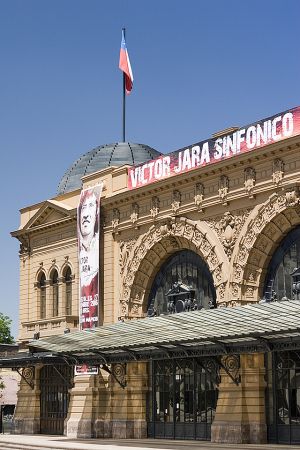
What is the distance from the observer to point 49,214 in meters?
59.8

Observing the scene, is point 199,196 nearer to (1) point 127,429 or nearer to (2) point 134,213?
(2) point 134,213

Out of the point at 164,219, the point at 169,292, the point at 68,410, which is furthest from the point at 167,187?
the point at 68,410

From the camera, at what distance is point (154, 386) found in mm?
49406

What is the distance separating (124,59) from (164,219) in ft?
55.8

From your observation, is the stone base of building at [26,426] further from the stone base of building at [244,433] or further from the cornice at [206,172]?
the stone base of building at [244,433]

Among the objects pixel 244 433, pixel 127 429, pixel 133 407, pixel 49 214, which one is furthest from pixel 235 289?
pixel 49 214

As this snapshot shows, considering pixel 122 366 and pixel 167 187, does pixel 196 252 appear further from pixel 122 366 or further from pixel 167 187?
pixel 122 366

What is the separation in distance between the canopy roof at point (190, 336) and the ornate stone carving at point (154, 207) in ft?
23.6

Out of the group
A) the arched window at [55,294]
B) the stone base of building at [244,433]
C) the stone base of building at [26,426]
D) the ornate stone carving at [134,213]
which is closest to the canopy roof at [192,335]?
the stone base of building at [244,433]

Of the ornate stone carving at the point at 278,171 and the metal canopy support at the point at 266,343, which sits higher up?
the ornate stone carving at the point at 278,171

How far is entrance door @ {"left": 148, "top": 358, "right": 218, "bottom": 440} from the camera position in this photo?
4531 centimetres

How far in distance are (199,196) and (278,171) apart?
5870mm

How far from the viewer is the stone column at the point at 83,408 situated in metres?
51.2

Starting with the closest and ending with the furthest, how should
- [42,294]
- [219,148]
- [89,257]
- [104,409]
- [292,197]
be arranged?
[292,197]
[219,148]
[104,409]
[89,257]
[42,294]
